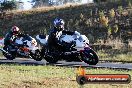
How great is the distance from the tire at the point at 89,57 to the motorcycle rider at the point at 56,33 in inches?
44.9

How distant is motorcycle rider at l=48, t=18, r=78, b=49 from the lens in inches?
773

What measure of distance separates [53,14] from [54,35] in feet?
90.8

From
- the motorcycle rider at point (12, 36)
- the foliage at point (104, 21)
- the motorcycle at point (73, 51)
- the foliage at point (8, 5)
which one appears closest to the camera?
the motorcycle at point (73, 51)

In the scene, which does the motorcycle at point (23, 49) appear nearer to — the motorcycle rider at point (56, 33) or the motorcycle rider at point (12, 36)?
the motorcycle rider at point (12, 36)

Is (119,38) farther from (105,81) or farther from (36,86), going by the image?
(105,81)

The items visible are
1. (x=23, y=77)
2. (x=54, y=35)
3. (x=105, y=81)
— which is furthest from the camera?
(x=54, y=35)

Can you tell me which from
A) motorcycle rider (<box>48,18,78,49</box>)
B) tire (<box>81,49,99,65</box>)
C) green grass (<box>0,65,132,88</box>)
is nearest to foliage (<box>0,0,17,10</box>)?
motorcycle rider (<box>48,18,78,49</box>)

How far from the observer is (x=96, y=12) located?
44.6 metres

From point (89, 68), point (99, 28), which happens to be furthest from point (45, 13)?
point (89, 68)

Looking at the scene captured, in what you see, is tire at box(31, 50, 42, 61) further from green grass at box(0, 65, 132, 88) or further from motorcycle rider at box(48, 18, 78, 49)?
green grass at box(0, 65, 132, 88)

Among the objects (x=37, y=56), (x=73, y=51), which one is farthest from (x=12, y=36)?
(x=73, y=51)

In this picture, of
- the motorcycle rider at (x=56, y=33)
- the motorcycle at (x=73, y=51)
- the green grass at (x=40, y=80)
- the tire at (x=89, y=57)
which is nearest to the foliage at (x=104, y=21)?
the motorcycle at (x=73, y=51)

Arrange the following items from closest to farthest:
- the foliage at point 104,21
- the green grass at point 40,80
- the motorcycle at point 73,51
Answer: the green grass at point 40,80
the motorcycle at point 73,51
the foliage at point 104,21

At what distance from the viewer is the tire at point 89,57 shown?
1883 cm
